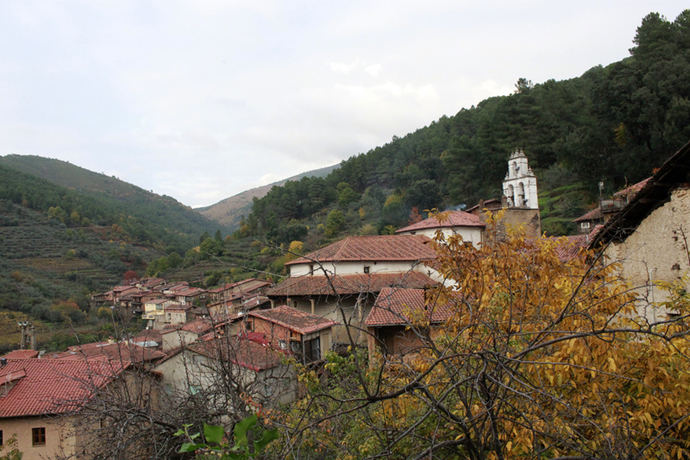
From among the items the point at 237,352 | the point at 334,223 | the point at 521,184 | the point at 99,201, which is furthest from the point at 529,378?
the point at 99,201

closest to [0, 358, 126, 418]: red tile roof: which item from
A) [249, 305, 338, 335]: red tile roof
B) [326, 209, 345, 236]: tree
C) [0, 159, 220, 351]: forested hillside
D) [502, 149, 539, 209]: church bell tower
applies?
[249, 305, 338, 335]: red tile roof

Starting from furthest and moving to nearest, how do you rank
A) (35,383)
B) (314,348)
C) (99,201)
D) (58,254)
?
1. (99,201)
2. (58,254)
3. (314,348)
4. (35,383)

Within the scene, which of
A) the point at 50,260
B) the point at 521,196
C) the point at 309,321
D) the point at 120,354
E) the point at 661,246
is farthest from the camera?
the point at 50,260

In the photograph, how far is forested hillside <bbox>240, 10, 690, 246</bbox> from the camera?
28859mm

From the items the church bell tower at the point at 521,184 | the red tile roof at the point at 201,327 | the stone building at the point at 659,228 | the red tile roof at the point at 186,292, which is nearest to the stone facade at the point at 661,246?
the stone building at the point at 659,228

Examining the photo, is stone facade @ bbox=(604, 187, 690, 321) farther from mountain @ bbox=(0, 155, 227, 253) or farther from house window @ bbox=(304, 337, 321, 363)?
mountain @ bbox=(0, 155, 227, 253)

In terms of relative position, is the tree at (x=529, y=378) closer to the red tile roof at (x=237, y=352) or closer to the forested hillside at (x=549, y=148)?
the red tile roof at (x=237, y=352)

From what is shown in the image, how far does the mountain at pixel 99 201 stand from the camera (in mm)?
92625

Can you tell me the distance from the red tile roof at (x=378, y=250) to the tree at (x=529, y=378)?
19014mm

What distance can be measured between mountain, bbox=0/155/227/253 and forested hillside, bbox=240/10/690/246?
4217 cm

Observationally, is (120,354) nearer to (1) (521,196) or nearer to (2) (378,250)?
(2) (378,250)

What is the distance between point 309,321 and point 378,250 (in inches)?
370

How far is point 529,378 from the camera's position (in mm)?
3340

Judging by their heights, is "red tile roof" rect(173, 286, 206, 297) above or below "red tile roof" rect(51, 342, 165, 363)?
below
